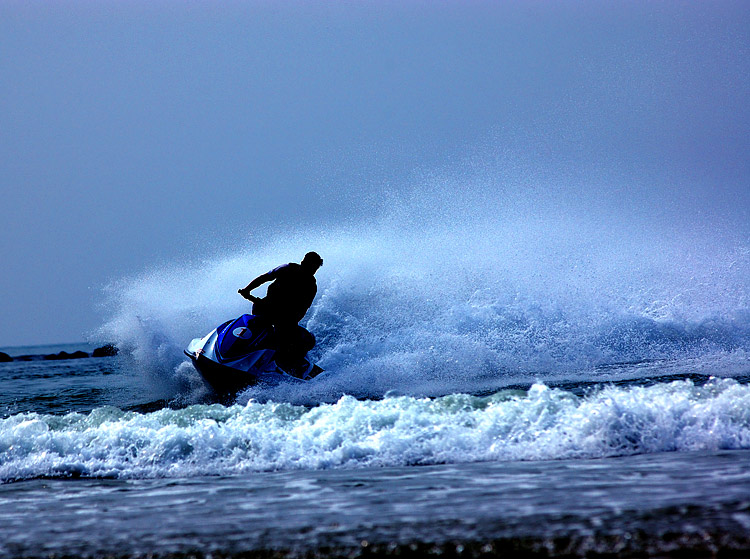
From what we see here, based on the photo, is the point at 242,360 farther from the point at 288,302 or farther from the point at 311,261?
the point at 311,261

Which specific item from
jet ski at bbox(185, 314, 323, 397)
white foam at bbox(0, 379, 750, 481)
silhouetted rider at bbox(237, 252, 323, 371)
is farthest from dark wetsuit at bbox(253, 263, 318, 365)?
white foam at bbox(0, 379, 750, 481)

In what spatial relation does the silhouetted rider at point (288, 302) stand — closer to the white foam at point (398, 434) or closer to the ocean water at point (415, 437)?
the ocean water at point (415, 437)

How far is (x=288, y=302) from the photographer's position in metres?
11.5

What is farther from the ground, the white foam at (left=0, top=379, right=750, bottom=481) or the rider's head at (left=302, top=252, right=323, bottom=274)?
the rider's head at (left=302, top=252, right=323, bottom=274)

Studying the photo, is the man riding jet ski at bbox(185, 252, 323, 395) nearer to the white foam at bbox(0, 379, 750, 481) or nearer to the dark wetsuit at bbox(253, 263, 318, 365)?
the dark wetsuit at bbox(253, 263, 318, 365)

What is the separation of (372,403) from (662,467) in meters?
3.10

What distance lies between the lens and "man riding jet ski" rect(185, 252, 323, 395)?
11.3m

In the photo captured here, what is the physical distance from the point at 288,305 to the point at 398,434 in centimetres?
484

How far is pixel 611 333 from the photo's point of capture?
1386cm

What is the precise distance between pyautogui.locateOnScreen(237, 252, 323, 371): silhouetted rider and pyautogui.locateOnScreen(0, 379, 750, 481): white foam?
3449mm

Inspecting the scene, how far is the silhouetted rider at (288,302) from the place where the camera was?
11.5 metres

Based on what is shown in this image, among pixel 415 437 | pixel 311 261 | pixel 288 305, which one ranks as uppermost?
pixel 311 261

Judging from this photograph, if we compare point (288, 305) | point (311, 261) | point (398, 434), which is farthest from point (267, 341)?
point (398, 434)

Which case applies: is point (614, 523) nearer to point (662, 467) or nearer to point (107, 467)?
point (662, 467)
